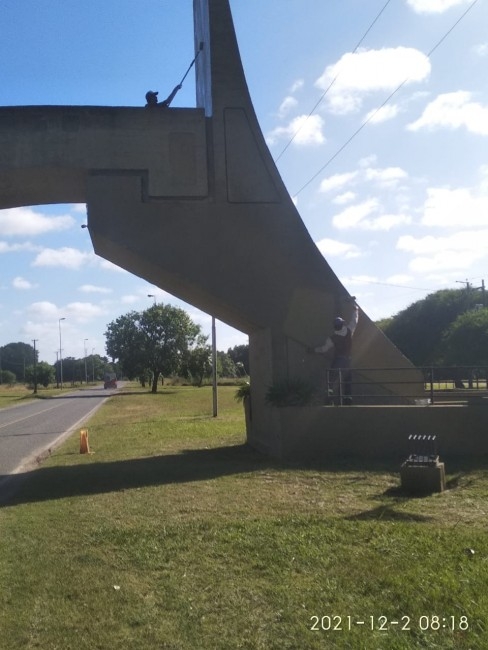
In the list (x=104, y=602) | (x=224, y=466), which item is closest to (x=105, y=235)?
(x=224, y=466)

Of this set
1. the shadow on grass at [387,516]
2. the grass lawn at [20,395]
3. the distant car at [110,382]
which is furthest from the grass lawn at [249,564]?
the distant car at [110,382]

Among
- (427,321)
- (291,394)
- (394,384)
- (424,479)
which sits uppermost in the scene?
(427,321)

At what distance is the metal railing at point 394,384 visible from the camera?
1433cm

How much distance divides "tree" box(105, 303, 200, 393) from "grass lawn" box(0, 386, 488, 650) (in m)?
71.0

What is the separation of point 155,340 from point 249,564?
77.8 meters

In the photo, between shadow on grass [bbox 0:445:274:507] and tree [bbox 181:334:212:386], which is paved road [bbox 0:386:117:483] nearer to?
shadow on grass [bbox 0:445:274:507]

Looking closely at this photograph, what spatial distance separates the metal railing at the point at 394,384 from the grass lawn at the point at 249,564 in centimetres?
319

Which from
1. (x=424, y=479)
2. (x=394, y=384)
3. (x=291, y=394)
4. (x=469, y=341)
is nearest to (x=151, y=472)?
(x=291, y=394)

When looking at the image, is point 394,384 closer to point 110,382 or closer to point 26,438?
point 26,438

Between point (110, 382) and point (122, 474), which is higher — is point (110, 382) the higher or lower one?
the higher one

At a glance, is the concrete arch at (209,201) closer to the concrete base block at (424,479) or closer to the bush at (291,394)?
the bush at (291,394)

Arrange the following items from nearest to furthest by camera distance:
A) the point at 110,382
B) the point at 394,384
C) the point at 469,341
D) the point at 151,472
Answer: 1. the point at 151,472
2. the point at 394,384
3. the point at 469,341
4. the point at 110,382

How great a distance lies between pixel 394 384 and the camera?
49.9 ft

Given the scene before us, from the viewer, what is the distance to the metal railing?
1433cm
